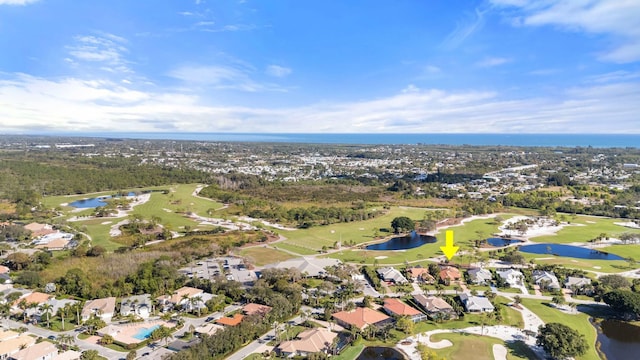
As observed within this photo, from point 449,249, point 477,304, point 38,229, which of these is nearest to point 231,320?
point 477,304

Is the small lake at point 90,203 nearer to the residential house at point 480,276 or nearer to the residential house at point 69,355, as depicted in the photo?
the residential house at point 69,355

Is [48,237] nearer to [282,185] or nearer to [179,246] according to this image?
[179,246]

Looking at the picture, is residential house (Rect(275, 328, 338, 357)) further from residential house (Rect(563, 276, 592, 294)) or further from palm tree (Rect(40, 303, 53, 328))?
residential house (Rect(563, 276, 592, 294))

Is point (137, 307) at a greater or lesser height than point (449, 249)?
lesser

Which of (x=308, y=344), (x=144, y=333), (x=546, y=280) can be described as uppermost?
(x=546, y=280)

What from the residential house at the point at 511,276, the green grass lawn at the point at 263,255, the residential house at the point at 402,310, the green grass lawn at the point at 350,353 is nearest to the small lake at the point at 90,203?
the green grass lawn at the point at 263,255

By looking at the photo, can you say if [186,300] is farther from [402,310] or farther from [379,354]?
[402,310]

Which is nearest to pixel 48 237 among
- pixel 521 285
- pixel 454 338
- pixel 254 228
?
pixel 254 228
